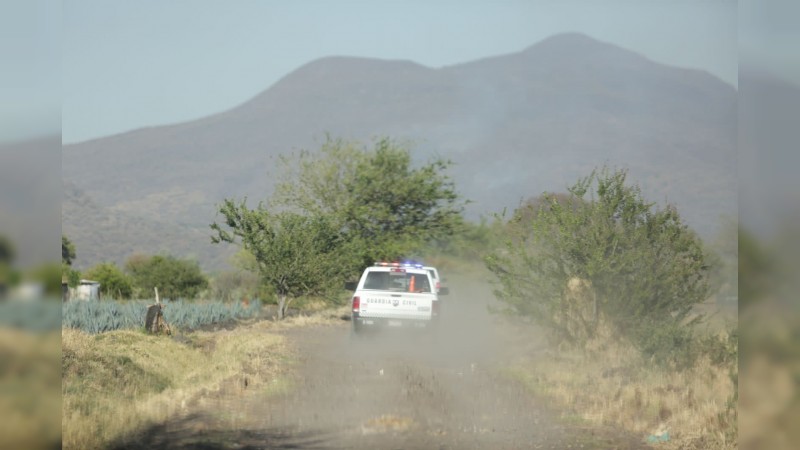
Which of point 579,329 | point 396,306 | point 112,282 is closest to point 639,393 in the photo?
point 579,329

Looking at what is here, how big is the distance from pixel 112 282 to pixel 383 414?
131 feet

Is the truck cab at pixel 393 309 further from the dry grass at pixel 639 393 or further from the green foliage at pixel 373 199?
the green foliage at pixel 373 199

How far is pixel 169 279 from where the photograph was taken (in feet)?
169

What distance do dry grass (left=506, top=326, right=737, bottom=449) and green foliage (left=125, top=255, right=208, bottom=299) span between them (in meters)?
35.1

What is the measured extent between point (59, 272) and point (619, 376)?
39.4 ft

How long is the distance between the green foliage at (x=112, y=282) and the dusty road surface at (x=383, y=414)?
31.4 m

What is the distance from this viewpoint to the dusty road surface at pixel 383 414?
10.1 m

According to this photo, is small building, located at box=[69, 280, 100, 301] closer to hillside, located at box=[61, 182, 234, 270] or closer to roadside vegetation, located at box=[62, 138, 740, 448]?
roadside vegetation, located at box=[62, 138, 740, 448]

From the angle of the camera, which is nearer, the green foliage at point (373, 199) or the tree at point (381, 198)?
the green foliage at point (373, 199)

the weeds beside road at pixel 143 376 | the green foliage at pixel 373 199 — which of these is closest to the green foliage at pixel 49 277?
the weeds beside road at pixel 143 376

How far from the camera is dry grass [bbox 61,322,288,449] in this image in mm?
9812

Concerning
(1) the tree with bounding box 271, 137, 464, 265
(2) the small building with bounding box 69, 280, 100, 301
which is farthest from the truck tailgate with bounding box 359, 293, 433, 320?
(2) the small building with bounding box 69, 280, 100, 301

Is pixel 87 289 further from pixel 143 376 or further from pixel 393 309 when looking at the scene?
pixel 143 376

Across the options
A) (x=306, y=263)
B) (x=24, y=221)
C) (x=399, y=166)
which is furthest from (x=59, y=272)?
(x=399, y=166)
